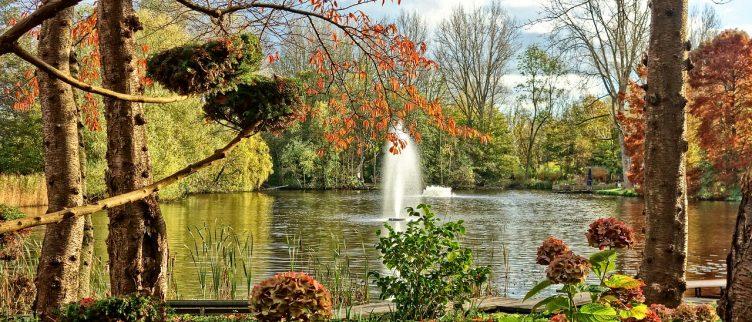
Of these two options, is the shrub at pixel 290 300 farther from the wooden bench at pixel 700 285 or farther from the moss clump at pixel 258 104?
the wooden bench at pixel 700 285

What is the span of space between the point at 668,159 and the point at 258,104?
2.83 meters

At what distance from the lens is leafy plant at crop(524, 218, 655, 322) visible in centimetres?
228

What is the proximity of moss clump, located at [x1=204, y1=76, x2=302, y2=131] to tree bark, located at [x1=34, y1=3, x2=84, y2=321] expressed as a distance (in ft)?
5.62

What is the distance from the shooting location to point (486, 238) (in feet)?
44.7

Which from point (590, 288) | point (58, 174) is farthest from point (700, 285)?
point (58, 174)

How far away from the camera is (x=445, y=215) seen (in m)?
8.83

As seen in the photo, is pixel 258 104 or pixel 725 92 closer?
pixel 258 104

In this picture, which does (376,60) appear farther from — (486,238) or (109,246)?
(486,238)

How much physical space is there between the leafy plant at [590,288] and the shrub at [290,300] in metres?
0.77

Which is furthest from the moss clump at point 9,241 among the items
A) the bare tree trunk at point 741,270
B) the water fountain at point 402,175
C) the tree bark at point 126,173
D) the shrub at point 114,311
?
the water fountain at point 402,175

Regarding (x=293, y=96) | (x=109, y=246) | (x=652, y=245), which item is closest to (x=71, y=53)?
(x=109, y=246)

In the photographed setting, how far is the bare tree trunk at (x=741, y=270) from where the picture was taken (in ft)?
5.98

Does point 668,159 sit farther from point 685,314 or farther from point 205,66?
point 205,66

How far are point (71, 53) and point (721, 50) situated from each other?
21.0 m
